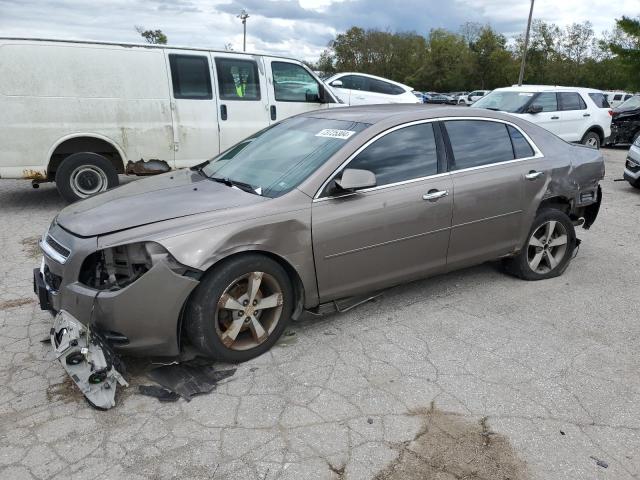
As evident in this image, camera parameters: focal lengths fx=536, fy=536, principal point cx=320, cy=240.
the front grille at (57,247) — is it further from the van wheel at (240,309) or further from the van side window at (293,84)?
the van side window at (293,84)

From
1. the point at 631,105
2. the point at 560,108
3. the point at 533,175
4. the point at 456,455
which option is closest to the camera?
the point at 456,455

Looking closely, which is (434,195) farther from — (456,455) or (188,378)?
(188,378)

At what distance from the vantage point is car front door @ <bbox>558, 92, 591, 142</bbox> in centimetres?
1214

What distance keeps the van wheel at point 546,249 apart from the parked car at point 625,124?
12.3 m

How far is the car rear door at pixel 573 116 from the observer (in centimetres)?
1214

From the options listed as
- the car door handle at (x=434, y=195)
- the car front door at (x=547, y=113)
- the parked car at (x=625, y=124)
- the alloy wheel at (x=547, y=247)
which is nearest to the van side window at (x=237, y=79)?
the car door handle at (x=434, y=195)

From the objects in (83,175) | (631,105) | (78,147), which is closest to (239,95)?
(78,147)

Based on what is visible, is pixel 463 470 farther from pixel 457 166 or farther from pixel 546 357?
pixel 457 166

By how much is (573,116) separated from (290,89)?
24.1 feet

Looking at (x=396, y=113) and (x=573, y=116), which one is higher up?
(x=396, y=113)

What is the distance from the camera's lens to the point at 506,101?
11797 millimetres

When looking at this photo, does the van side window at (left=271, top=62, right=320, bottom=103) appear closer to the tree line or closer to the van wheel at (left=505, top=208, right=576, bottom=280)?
the van wheel at (left=505, top=208, right=576, bottom=280)

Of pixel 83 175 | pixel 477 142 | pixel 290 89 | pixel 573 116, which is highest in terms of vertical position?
pixel 290 89

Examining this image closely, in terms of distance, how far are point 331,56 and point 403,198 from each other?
72155 mm
